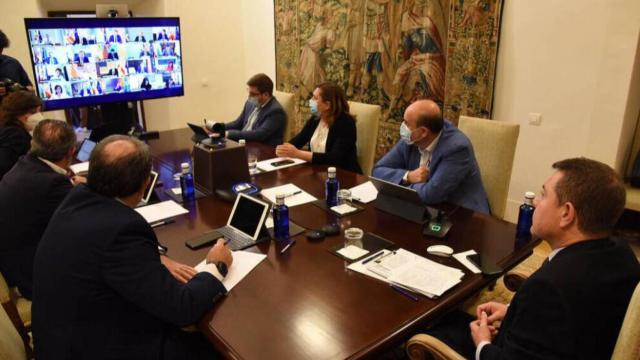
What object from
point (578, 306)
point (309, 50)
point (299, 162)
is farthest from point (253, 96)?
point (578, 306)

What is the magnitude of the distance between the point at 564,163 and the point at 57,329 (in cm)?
151

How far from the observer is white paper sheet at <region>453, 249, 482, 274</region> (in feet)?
5.14

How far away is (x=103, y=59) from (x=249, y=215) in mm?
3229

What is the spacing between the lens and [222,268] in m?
1.53

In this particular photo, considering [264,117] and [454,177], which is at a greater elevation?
[264,117]

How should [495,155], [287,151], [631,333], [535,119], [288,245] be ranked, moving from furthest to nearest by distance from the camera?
[535,119]
[287,151]
[495,155]
[288,245]
[631,333]

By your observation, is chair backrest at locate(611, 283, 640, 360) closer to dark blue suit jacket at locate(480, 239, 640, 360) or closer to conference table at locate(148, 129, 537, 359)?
dark blue suit jacket at locate(480, 239, 640, 360)

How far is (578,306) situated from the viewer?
105 centimetres

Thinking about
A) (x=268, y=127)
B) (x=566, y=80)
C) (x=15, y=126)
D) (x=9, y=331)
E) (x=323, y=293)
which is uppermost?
(x=566, y=80)

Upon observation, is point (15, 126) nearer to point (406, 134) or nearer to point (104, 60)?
point (104, 60)

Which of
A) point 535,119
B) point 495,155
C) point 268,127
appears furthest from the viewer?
point 268,127

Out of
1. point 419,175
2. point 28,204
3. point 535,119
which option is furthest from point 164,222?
point 535,119

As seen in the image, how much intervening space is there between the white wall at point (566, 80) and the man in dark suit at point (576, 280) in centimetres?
230

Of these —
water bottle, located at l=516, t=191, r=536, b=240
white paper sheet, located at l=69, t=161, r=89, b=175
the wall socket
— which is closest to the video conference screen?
white paper sheet, located at l=69, t=161, r=89, b=175
